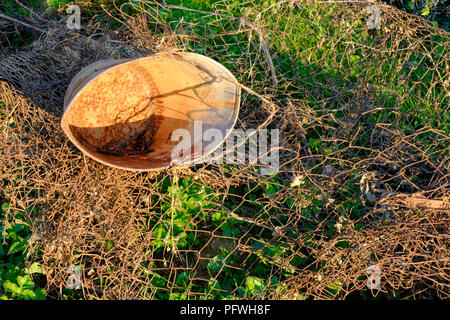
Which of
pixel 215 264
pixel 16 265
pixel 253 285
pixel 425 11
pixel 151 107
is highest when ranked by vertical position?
pixel 425 11

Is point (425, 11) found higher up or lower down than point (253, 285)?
higher up

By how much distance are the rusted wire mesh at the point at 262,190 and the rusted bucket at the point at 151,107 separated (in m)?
0.17

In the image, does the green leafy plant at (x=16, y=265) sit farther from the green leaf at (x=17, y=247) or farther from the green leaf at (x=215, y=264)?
the green leaf at (x=215, y=264)

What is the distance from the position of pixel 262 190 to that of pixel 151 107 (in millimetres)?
980

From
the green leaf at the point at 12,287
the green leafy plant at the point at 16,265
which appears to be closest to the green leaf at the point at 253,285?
the green leafy plant at the point at 16,265

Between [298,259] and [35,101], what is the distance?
6.58 ft

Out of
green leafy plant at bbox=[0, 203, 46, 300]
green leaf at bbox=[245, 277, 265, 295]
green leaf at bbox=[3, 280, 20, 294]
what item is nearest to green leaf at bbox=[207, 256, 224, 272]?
green leaf at bbox=[245, 277, 265, 295]

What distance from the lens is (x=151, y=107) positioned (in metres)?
3.12

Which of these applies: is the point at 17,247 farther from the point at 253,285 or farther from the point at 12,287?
the point at 253,285

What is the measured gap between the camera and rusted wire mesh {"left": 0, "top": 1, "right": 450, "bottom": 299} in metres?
2.54

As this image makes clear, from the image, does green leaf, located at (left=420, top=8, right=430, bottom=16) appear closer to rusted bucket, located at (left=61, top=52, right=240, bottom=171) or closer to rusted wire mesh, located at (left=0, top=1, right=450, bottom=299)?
rusted wire mesh, located at (left=0, top=1, right=450, bottom=299)

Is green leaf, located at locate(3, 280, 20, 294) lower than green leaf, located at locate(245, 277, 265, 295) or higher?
lower

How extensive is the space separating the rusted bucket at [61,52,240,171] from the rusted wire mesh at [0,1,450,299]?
6.9 inches

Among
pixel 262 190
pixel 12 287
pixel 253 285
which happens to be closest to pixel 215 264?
pixel 253 285
